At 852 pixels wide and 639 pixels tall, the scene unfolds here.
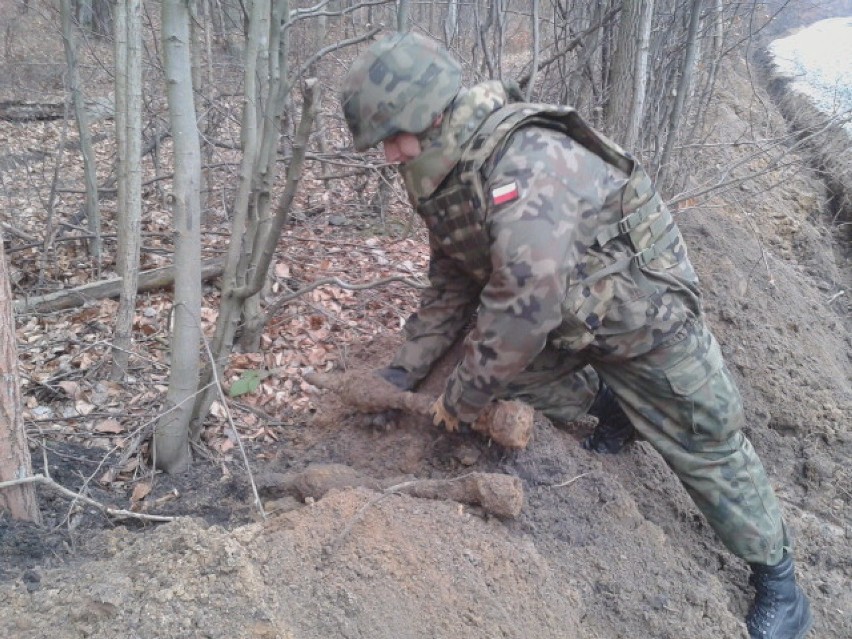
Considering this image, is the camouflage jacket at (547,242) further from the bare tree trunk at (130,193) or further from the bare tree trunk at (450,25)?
the bare tree trunk at (450,25)

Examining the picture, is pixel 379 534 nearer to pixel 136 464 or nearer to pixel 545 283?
pixel 545 283

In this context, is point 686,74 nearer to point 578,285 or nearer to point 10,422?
point 578,285

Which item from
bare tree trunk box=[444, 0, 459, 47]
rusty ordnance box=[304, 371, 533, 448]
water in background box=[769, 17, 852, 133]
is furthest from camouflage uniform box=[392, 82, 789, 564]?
water in background box=[769, 17, 852, 133]

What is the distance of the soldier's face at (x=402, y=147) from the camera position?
236 cm

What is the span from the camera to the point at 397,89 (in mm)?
2248

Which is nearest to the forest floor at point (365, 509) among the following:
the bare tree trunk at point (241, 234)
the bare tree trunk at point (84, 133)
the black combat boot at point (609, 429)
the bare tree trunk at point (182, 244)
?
the black combat boot at point (609, 429)

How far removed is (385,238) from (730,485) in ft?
11.3

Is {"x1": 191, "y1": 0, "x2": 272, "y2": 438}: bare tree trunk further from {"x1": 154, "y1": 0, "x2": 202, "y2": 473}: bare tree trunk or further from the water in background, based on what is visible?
the water in background

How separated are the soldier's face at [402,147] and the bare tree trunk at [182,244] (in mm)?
743

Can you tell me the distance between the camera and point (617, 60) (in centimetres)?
480

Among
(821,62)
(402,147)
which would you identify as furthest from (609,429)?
(821,62)

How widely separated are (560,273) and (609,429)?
4.15 feet

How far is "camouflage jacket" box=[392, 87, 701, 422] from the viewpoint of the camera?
2205 millimetres

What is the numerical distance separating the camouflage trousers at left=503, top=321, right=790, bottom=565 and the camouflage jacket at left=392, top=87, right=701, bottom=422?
0.12 metres
